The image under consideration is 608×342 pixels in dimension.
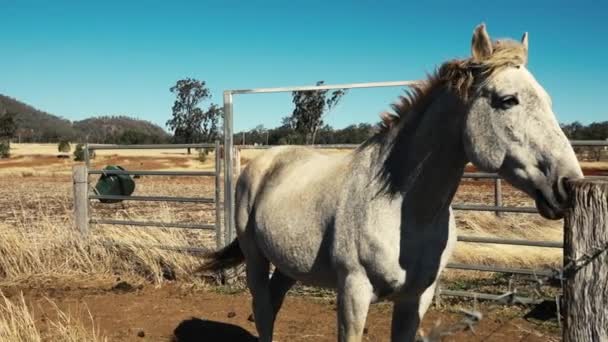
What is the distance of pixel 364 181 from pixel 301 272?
0.68 metres

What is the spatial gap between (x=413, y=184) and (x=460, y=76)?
566 millimetres

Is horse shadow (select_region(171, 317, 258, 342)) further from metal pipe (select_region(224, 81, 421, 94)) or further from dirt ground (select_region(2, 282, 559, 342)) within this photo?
metal pipe (select_region(224, 81, 421, 94))

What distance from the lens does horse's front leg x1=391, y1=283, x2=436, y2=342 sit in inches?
117

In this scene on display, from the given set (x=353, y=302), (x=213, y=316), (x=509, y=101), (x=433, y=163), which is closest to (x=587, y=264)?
(x=509, y=101)

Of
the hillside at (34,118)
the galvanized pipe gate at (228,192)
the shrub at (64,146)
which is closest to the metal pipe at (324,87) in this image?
the galvanized pipe gate at (228,192)

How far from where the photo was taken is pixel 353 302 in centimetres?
272

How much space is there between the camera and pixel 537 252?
23.3 feet

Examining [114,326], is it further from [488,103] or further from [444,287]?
[488,103]

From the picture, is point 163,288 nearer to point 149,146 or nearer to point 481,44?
point 149,146

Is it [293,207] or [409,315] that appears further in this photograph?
[293,207]

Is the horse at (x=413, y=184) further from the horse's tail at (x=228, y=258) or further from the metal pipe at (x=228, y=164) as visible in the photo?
the metal pipe at (x=228, y=164)

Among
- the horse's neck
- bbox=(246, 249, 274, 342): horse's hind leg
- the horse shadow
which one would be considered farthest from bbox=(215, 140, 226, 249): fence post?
the horse's neck

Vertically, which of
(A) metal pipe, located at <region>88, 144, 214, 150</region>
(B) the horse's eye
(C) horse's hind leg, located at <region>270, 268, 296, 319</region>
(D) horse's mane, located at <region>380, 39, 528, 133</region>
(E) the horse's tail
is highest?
(D) horse's mane, located at <region>380, 39, 528, 133</region>

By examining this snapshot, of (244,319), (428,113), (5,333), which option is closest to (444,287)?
(244,319)
